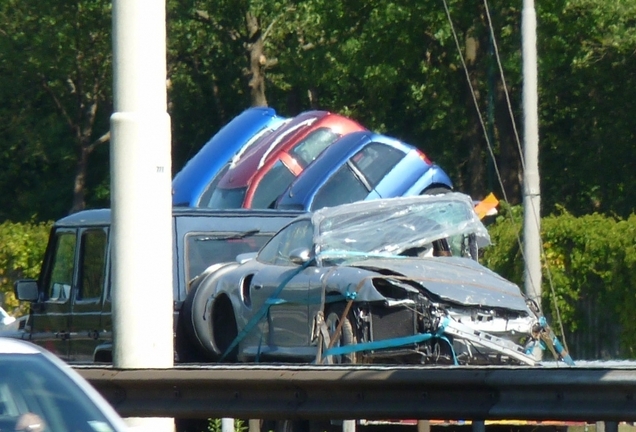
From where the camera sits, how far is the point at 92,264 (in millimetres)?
11422

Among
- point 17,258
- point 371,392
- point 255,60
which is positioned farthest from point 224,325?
point 255,60

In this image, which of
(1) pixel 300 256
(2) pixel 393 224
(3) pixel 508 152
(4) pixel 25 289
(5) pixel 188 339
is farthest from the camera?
(3) pixel 508 152

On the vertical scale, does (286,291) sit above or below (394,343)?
above

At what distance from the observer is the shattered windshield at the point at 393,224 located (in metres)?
10.6

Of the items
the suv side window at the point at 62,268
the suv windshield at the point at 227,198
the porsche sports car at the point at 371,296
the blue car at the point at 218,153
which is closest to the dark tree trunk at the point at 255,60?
the blue car at the point at 218,153

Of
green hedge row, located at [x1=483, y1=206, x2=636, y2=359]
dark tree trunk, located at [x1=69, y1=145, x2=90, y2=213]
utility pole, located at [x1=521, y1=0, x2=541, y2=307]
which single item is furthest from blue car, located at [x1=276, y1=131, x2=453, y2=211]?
dark tree trunk, located at [x1=69, y1=145, x2=90, y2=213]

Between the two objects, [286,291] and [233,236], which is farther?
[233,236]

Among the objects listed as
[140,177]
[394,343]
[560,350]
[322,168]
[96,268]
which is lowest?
[560,350]

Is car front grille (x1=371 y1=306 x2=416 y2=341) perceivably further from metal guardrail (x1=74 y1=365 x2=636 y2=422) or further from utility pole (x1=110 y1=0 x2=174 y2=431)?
utility pole (x1=110 y1=0 x2=174 y2=431)

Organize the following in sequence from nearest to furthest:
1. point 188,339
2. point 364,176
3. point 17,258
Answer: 1. point 188,339
2. point 364,176
3. point 17,258

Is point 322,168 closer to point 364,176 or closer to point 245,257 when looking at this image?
point 364,176

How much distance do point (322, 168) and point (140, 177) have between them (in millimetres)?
5782

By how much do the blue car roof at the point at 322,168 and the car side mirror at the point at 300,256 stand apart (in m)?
2.74

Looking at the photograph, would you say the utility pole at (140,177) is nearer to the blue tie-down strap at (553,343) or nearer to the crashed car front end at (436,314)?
the crashed car front end at (436,314)
